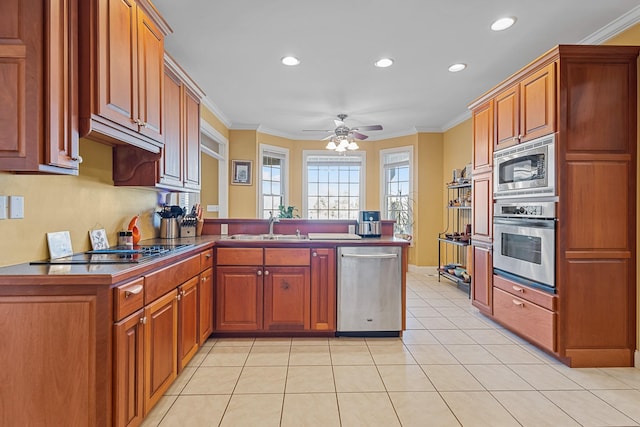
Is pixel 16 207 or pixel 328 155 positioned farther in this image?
pixel 328 155

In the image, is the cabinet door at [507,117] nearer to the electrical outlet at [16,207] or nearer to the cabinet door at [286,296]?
the cabinet door at [286,296]

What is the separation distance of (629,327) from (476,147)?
2097 millimetres

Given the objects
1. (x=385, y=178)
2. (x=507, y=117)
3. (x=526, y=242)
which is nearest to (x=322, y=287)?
(x=526, y=242)

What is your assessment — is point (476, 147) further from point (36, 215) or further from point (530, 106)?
point (36, 215)

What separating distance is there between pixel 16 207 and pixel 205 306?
147 cm

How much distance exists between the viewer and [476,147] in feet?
12.0

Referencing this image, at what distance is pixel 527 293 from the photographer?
110 inches

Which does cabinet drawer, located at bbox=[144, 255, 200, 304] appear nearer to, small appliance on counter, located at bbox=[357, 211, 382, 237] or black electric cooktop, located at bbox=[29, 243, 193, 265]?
black electric cooktop, located at bbox=[29, 243, 193, 265]

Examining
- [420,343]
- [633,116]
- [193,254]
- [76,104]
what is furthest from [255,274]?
[633,116]

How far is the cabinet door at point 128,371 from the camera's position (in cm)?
145

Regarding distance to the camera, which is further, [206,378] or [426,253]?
[426,253]

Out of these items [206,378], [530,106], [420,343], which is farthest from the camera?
[420,343]

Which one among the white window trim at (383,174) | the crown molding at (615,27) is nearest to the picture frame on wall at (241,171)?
the white window trim at (383,174)

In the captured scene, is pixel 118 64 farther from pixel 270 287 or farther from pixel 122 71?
pixel 270 287
